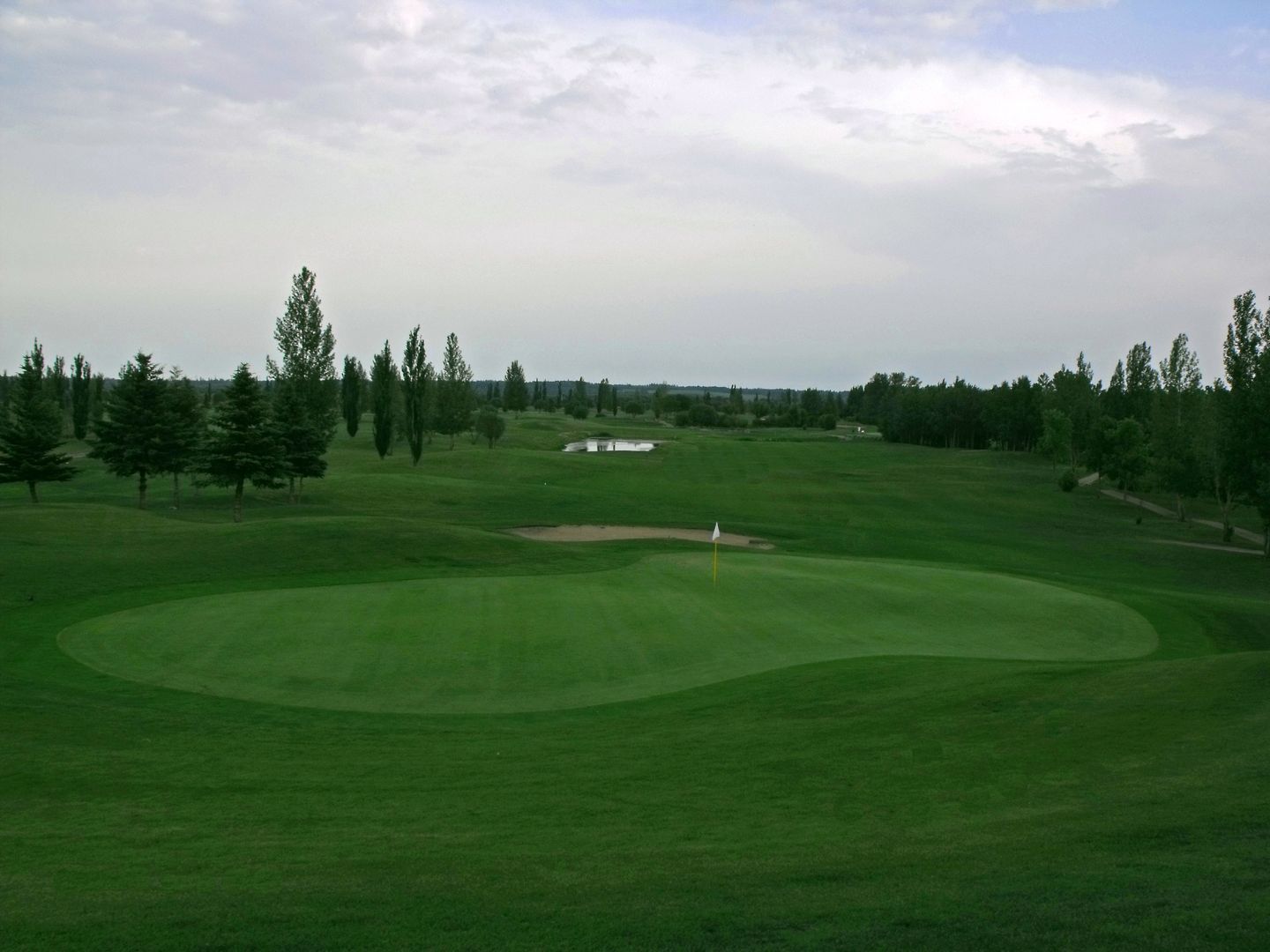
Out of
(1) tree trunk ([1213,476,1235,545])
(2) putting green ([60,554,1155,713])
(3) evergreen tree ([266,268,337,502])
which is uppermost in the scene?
(3) evergreen tree ([266,268,337,502])

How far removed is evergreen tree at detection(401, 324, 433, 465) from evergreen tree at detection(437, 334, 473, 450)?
60.6ft

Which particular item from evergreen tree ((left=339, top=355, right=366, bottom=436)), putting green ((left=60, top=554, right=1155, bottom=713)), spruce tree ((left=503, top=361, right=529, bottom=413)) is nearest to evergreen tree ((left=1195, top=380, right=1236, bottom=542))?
putting green ((left=60, top=554, right=1155, bottom=713))

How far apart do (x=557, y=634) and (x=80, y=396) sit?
92369 mm

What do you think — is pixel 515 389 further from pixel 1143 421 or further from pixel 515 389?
pixel 1143 421

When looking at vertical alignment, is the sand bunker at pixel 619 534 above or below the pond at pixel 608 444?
below

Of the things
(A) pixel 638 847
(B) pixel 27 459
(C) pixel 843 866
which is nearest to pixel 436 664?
(A) pixel 638 847

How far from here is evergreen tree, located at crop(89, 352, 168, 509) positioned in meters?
48.7

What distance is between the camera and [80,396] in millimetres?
97938

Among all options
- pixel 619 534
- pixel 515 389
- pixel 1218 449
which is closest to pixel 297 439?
pixel 619 534

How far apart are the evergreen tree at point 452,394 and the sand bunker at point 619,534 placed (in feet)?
172

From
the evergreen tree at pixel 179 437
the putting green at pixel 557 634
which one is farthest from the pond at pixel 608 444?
the putting green at pixel 557 634

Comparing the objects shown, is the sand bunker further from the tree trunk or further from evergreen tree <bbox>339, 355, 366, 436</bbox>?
evergreen tree <bbox>339, 355, 366, 436</bbox>

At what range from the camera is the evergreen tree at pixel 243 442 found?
159 feet

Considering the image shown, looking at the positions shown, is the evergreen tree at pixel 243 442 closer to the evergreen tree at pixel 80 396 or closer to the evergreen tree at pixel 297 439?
the evergreen tree at pixel 297 439
